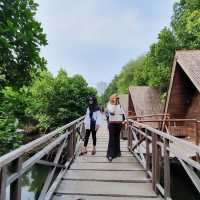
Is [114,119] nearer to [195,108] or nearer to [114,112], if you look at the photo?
[114,112]

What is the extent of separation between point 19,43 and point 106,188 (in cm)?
259

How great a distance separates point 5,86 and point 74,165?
2497 mm

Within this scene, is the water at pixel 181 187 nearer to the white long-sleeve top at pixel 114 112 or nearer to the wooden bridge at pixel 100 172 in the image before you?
the wooden bridge at pixel 100 172

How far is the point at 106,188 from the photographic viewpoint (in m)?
4.86

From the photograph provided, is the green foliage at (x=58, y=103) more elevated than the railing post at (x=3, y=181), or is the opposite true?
the green foliage at (x=58, y=103)

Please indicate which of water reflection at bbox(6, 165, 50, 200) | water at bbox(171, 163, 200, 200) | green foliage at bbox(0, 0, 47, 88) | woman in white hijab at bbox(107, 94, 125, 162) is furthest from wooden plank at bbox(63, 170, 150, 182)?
water reflection at bbox(6, 165, 50, 200)

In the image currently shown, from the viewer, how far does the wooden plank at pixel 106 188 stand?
461 cm

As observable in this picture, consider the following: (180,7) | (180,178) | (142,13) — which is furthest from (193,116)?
(180,7)

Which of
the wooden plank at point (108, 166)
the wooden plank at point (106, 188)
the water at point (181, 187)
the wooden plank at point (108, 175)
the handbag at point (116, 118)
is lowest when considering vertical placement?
the water at point (181, 187)

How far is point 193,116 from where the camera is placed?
45.8 ft

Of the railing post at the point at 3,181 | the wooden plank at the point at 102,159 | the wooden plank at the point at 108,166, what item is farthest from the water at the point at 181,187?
the railing post at the point at 3,181

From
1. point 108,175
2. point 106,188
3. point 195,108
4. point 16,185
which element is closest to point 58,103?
point 195,108

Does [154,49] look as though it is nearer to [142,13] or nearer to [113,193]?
[142,13]

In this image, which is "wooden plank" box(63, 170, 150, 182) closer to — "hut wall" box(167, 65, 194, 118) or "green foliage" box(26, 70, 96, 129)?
"hut wall" box(167, 65, 194, 118)
